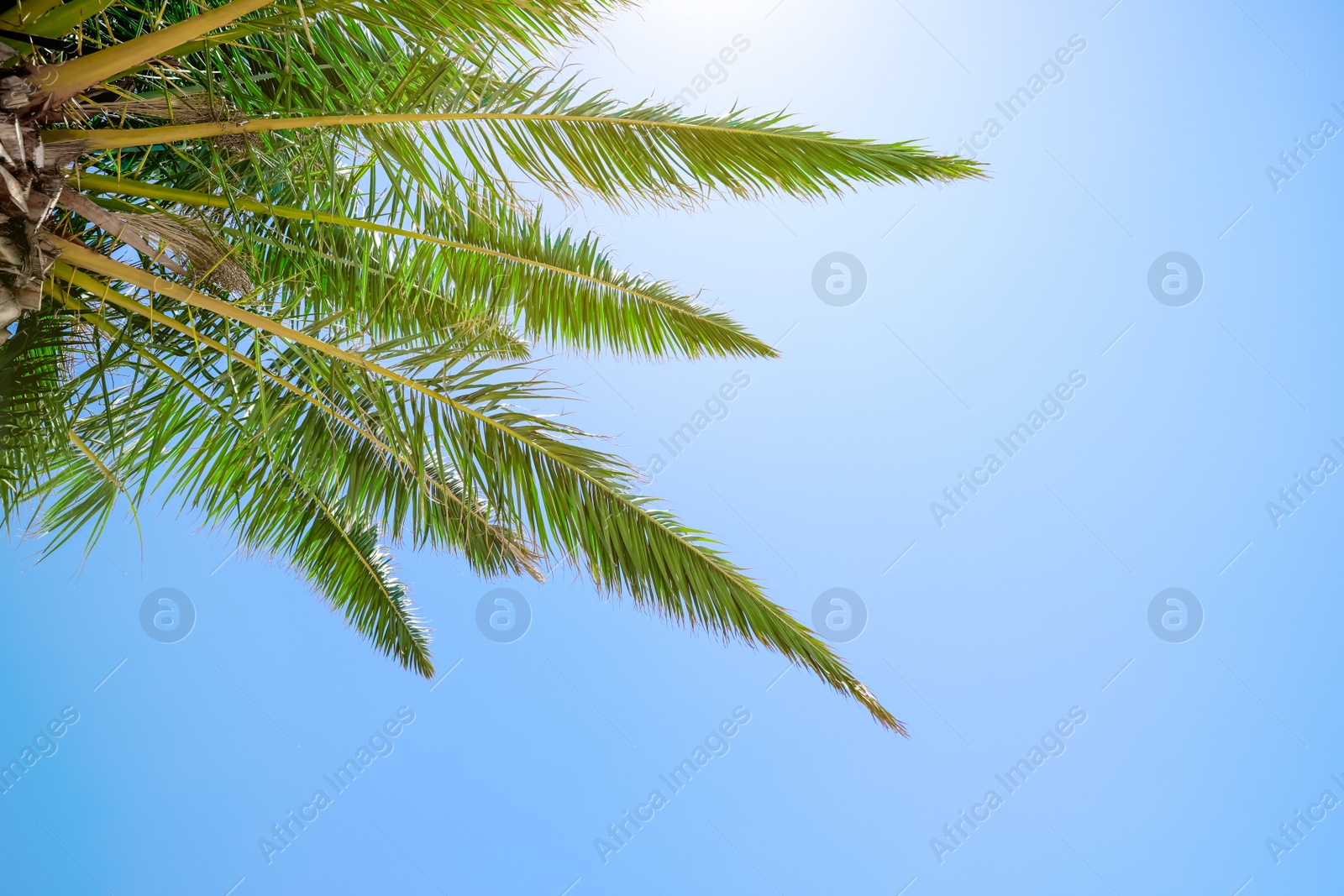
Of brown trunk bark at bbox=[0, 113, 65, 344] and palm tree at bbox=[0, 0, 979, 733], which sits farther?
palm tree at bbox=[0, 0, 979, 733]

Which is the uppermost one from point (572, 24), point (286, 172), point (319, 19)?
point (572, 24)

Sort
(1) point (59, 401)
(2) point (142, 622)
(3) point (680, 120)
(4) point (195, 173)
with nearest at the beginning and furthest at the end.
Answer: (3) point (680, 120) → (1) point (59, 401) → (4) point (195, 173) → (2) point (142, 622)

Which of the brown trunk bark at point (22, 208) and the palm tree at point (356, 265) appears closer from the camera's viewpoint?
the brown trunk bark at point (22, 208)

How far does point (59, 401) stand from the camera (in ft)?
15.5

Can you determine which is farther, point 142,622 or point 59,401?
point 142,622

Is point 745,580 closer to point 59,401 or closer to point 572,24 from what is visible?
point 572,24

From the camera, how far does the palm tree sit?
3.66 m

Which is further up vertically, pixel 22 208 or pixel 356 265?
pixel 356 265

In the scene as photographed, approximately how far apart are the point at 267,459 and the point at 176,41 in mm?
2596

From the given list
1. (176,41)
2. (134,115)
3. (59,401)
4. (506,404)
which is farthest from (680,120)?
(59,401)

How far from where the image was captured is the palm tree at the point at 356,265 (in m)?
3.66

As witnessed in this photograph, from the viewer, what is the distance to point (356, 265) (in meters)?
4.74

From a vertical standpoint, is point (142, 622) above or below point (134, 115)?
below

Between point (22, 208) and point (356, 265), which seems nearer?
point (22, 208)
